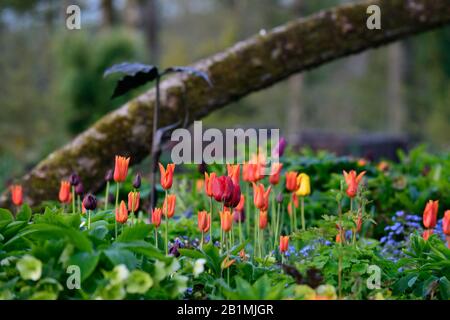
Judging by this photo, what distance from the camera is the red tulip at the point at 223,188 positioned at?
6.77 feet

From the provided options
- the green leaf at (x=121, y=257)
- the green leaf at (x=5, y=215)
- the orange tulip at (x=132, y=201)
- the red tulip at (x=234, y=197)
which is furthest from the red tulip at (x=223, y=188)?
the green leaf at (x=5, y=215)

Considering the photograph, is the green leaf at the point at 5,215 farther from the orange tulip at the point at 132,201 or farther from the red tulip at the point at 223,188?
the red tulip at the point at 223,188

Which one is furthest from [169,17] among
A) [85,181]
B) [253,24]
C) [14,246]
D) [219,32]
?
[14,246]

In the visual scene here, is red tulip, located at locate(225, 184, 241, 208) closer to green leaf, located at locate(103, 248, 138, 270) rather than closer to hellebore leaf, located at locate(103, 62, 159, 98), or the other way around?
green leaf, located at locate(103, 248, 138, 270)

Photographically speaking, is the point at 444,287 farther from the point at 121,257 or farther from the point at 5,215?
the point at 5,215

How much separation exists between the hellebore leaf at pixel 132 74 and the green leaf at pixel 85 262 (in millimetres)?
1524

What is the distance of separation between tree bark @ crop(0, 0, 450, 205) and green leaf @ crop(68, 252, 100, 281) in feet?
7.32

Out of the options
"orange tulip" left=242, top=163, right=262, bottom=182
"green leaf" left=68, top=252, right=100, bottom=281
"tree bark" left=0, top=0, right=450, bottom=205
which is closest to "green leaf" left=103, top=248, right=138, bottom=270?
"green leaf" left=68, top=252, right=100, bottom=281

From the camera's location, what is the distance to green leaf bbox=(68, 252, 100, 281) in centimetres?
166

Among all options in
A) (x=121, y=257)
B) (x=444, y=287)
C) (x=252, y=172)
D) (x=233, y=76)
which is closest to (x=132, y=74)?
(x=252, y=172)
